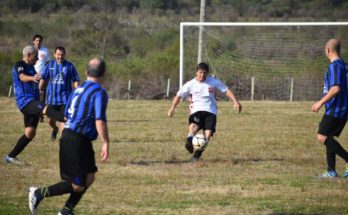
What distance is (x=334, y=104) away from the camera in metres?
11.6

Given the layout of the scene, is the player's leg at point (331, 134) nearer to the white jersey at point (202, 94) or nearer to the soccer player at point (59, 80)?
the white jersey at point (202, 94)

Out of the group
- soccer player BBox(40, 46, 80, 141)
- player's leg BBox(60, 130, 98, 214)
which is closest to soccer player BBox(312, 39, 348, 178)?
player's leg BBox(60, 130, 98, 214)

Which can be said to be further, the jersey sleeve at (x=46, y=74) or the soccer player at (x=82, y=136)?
the jersey sleeve at (x=46, y=74)

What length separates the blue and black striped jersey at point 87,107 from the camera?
8617 millimetres

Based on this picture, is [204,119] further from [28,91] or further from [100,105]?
Result: [100,105]

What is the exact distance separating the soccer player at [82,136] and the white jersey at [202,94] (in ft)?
15.8

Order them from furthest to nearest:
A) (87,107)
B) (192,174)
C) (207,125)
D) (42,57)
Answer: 1. (42,57)
2. (207,125)
3. (192,174)
4. (87,107)

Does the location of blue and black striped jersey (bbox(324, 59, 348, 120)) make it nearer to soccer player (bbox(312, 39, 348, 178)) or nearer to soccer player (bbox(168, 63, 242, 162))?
soccer player (bbox(312, 39, 348, 178))

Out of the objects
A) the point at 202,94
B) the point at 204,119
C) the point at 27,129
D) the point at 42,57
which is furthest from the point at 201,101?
the point at 42,57

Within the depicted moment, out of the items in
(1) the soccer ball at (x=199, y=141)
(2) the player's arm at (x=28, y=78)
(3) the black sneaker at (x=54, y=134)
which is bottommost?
(3) the black sneaker at (x=54, y=134)

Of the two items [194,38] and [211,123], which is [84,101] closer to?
[211,123]

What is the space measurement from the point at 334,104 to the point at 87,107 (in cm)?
432

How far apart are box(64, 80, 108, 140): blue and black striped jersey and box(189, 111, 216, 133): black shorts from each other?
4.81 meters

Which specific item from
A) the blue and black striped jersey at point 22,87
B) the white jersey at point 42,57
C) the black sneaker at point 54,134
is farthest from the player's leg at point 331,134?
the white jersey at point 42,57
